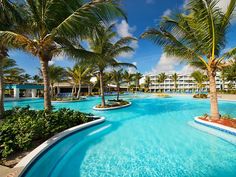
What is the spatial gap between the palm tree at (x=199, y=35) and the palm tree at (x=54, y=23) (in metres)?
2.75

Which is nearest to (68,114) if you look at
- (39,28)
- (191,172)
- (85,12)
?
(39,28)

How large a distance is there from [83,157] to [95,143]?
4.00ft

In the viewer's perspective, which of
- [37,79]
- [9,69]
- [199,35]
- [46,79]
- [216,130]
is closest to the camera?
[216,130]

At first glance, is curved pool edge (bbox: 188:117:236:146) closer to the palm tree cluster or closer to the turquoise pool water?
the turquoise pool water

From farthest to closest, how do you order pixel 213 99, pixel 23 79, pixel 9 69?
pixel 23 79 < pixel 9 69 < pixel 213 99

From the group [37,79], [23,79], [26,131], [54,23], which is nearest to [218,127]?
[26,131]

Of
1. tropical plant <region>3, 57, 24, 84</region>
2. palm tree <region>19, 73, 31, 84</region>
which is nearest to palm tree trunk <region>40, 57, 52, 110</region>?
tropical plant <region>3, 57, 24, 84</region>

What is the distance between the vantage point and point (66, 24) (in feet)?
18.7

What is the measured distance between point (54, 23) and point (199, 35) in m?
6.57

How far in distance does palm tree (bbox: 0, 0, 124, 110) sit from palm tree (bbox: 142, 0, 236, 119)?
2.75 meters

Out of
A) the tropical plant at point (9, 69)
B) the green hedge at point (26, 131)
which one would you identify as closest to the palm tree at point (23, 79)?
the tropical plant at point (9, 69)

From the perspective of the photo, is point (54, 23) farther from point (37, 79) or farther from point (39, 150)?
point (37, 79)

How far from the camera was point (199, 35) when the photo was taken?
751cm

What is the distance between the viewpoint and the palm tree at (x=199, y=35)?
22.5 ft
